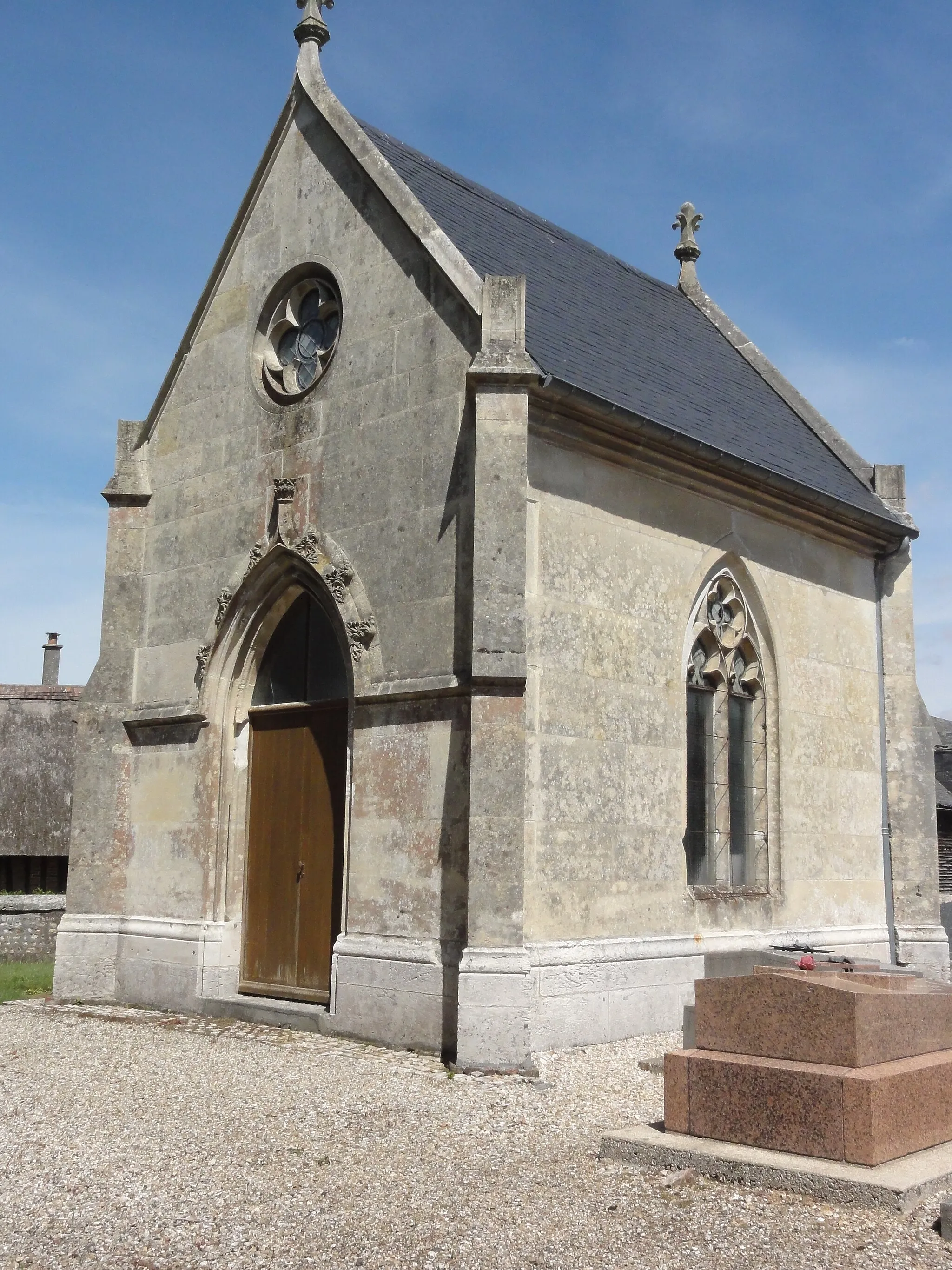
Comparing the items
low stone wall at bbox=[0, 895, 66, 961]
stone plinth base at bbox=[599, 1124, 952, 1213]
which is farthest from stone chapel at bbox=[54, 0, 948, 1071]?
low stone wall at bbox=[0, 895, 66, 961]

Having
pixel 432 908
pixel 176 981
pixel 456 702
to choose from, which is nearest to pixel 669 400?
pixel 456 702

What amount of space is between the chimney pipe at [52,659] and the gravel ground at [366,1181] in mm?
24698

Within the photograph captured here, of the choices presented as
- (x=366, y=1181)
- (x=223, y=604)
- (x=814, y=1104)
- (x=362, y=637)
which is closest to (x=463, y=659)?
(x=362, y=637)

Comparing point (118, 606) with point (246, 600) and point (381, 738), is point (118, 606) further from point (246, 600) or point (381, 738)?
point (381, 738)

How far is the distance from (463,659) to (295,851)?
297cm

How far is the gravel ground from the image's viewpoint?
5.10 m

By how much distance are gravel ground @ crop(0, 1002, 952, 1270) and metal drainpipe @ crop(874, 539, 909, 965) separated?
602 cm

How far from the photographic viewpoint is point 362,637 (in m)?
10.9

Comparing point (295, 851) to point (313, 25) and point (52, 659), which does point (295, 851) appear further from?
point (52, 659)

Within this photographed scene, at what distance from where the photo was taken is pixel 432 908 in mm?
9984

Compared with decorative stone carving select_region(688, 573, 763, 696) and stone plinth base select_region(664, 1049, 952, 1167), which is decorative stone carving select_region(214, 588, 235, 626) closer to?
decorative stone carving select_region(688, 573, 763, 696)

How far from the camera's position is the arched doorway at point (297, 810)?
1143 centimetres

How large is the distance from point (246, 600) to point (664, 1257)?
8.38 metres

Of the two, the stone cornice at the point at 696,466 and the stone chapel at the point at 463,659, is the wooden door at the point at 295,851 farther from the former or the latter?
the stone cornice at the point at 696,466
